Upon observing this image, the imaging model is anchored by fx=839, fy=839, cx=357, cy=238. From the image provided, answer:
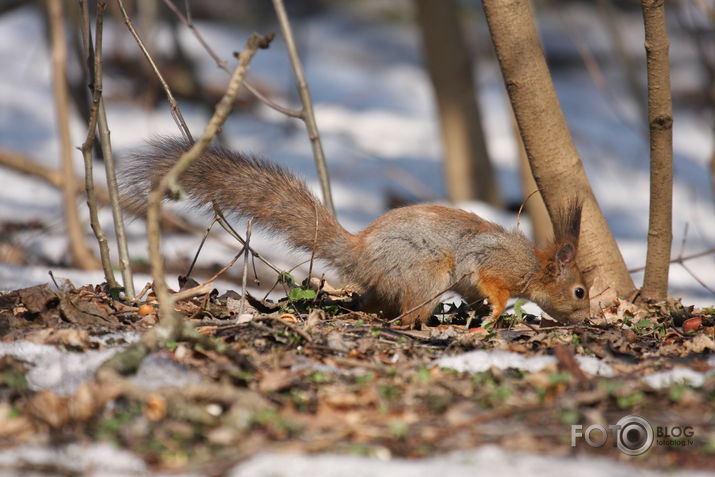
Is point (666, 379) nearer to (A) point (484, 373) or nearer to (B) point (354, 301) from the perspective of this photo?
(A) point (484, 373)

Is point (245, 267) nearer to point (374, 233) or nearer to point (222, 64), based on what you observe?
point (374, 233)

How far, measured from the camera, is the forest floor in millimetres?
2281

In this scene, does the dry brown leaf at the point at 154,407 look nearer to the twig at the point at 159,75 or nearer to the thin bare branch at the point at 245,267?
the thin bare branch at the point at 245,267

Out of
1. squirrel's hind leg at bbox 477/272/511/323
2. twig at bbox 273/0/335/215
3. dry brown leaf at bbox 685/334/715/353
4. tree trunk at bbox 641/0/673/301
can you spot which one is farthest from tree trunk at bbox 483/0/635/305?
twig at bbox 273/0/335/215

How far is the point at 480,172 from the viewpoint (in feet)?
30.8

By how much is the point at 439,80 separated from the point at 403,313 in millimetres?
5521

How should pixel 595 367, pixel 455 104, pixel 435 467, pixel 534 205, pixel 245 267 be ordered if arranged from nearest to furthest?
pixel 435 467 < pixel 595 367 < pixel 245 267 < pixel 534 205 < pixel 455 104

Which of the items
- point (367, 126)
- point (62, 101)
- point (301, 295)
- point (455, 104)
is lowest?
point (301, 295)

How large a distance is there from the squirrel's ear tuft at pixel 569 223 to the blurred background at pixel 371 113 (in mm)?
1338

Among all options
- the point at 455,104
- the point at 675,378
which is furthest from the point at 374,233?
the point at 455,104

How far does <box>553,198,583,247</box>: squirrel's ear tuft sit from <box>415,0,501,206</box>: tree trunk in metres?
4.87

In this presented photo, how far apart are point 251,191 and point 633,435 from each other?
2.18m

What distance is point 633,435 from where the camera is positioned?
234cm

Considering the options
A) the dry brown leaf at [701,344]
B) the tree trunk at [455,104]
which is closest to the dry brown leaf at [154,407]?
the dry brown leaf at [701,344]
